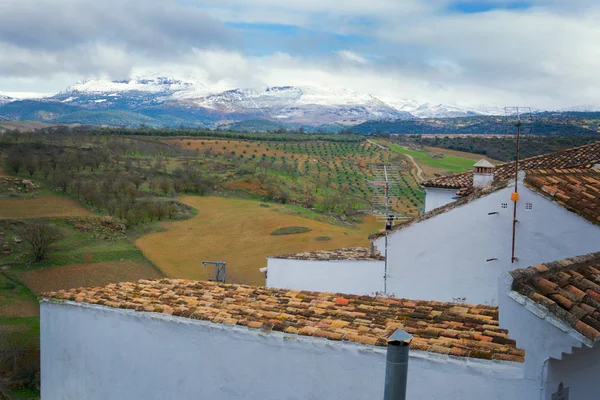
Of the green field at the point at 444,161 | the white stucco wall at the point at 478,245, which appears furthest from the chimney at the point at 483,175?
the green field at the point at 444,161

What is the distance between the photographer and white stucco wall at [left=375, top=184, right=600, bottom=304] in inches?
346

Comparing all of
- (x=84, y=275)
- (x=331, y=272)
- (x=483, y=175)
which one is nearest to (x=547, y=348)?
(x=331, y=272)

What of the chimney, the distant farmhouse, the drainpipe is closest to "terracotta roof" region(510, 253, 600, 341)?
the drainpipe

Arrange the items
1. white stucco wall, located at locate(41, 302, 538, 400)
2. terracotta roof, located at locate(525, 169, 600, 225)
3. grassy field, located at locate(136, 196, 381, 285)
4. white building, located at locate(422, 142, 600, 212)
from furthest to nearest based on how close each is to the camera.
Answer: grassy field, located at locate(136, 196, 381, 285), white building, located at locate(422, 142, 600, 212), terracotta roof, located at locate(525, 169, 600, 225), white stucco wall, located at locate(41, 302, 538, 400)

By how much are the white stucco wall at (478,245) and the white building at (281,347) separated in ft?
9.04

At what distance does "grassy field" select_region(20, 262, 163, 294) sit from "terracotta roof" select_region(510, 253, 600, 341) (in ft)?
74.3

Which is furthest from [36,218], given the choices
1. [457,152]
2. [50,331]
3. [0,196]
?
[457,152]

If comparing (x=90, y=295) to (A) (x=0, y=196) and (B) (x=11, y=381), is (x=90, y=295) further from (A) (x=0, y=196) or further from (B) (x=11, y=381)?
(A) (x=0, y=196)

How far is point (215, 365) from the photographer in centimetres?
625

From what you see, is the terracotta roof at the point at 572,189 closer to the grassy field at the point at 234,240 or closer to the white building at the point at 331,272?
the white building at the point at 331,272

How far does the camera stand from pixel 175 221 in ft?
127

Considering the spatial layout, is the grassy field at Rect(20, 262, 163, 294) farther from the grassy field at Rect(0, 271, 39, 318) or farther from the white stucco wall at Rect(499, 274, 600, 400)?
the white stucco wall at Rect(499, 274, 600, 400)

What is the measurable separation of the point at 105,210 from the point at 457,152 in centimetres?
4010

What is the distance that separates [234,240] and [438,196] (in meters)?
21.3
